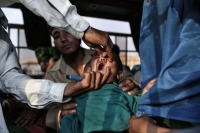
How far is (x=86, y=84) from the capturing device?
1281 mm

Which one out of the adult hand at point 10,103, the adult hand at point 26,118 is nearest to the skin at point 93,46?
the adult hand at point 26,118

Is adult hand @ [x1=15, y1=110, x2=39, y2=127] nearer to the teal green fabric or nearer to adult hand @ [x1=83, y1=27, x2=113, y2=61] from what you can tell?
the teal green fabric

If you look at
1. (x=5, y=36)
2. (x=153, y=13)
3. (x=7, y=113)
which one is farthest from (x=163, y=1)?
(x=7, y=113)

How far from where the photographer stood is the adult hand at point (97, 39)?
126 cm

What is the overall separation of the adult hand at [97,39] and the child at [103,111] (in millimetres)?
52

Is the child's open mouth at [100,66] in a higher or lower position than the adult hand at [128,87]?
higher

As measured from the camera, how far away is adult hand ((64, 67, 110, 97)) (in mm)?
1280

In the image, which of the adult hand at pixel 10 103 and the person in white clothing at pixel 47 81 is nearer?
the person in white clothing at pixel 47 81

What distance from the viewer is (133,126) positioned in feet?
3.14

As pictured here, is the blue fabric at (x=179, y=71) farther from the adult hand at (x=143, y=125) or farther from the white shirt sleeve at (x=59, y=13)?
the white shirt sleeve at (x=59, y=13)

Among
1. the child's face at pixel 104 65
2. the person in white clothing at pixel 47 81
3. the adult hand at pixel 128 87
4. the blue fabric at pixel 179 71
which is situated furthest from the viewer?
the adult hand at pixel 128 87

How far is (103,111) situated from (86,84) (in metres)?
0.15

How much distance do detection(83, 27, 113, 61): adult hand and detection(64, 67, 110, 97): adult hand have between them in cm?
14

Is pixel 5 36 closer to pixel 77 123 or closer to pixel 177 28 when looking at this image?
pixel 77 123
